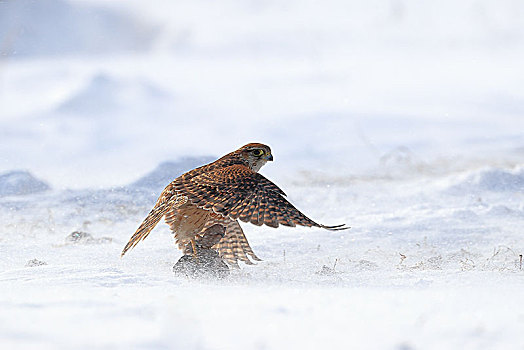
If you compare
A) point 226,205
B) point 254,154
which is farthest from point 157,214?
point 254,154

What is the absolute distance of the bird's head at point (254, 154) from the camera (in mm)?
5027

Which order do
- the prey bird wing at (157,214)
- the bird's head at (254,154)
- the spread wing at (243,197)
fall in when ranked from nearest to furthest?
the spread wing at (243,197) → the prey bird wing at (157,214) → the bird's head at (254,154)

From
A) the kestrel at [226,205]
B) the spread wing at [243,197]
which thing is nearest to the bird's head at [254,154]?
the kestrel at [226,205]

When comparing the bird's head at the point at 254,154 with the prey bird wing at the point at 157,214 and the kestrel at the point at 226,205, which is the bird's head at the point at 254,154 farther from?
the prey bird wing at the point at 157,214

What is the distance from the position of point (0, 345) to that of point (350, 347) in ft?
→ 5.02

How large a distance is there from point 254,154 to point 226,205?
105cm

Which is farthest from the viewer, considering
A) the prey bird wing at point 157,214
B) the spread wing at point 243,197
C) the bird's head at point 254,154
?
the bird's head at point 254,154

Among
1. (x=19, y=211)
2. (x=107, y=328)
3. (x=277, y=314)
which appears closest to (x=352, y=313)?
(x=277, y=314)

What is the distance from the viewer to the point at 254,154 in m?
5.04

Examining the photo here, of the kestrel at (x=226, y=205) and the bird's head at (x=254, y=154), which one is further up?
the bird's head at (x=254, y=154)

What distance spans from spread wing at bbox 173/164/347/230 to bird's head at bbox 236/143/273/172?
1.73 feet

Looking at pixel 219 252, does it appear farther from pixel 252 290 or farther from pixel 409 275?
pixel 409 275

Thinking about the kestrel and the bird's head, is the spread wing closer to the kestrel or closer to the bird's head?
the kestrel

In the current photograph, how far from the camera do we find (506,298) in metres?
3.60
